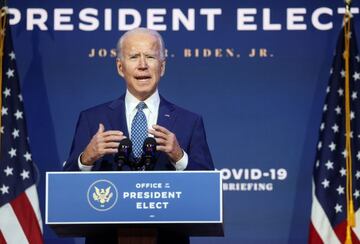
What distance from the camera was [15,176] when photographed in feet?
19.3

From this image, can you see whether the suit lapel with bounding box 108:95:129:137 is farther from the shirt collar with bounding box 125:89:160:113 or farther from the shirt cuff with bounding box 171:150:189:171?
the shirt cuff with bounding box 171:150:189:171

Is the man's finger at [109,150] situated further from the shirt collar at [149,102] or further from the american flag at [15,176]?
the american flag at [15,176]

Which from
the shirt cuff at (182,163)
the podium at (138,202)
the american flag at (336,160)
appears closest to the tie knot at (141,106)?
the shirt cuff at (182,163)

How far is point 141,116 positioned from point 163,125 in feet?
0.43

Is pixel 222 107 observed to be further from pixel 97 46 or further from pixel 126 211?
pixel 126 211

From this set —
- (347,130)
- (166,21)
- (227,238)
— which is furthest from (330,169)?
(166,21)

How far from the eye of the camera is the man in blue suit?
13.6 ft

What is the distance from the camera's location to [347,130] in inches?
232

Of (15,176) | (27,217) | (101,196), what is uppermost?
(101,196)

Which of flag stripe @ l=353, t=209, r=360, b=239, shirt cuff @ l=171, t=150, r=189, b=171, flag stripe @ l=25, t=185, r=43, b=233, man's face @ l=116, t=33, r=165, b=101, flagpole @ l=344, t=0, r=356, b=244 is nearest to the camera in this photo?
shirt cuff @ l=171, t=150, r=189, b=171

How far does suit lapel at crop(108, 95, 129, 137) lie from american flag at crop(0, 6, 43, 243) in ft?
5.33

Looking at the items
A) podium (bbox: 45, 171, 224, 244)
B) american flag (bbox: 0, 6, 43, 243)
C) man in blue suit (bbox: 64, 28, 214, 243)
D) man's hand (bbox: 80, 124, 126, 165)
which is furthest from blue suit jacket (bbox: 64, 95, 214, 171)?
american flag (bbox: 0, 6, 43, 243)

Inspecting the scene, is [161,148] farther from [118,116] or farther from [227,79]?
[227,79]

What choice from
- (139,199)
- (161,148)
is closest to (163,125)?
(161,148)
